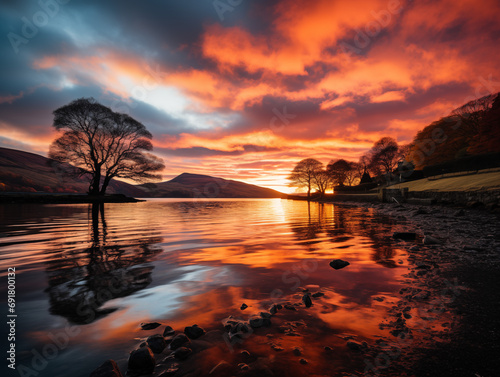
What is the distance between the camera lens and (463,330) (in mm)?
2371

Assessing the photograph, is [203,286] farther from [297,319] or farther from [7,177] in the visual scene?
[7,177]

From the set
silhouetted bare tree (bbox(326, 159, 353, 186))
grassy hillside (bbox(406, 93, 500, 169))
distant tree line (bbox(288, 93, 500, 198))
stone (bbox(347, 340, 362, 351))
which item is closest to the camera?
stone (bbox(347, 340, 362, 351))

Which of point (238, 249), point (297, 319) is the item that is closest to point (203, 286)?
point (297, 319)

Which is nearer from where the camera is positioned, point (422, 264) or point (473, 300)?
point (473, 300)

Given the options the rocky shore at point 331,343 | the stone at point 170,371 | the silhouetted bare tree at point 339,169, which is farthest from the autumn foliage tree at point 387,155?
the stone at point 170,371

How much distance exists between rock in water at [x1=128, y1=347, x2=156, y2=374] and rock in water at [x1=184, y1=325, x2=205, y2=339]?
0.52 meters

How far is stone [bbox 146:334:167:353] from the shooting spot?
214cm

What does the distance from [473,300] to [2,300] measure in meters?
6.99

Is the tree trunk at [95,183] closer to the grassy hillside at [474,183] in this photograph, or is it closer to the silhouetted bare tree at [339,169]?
the grassy hillside at [474,183]

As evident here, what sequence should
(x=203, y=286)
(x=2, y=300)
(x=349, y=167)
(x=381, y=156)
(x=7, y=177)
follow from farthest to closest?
1. (x=349, y=167)
2. (x=7, y=177)
3. (x=381, y=156)
4. (x=203, y=286)
5. (x=2, y=300)

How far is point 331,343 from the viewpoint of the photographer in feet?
7.47

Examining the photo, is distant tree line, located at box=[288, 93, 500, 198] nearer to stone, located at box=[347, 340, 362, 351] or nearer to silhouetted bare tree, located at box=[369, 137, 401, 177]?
silhouetted bare tree, located at box=[369, 137, 401, 177]

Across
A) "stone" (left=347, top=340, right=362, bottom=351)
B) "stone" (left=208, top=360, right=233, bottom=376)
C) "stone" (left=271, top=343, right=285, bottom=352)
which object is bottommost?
"stone" (left=271, top=343, right=285, bottom=352)

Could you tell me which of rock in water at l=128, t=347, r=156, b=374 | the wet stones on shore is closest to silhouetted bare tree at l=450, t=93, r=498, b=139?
the wet stones on shore
